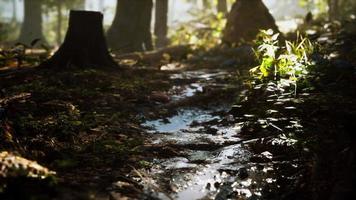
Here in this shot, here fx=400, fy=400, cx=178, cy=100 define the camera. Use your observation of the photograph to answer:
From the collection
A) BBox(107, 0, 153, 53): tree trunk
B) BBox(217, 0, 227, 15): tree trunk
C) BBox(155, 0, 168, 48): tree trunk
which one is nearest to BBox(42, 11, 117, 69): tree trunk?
BBox(107, 0, 153, 53): tree trunk

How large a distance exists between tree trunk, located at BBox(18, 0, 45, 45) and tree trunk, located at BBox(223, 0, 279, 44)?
57.5 ft

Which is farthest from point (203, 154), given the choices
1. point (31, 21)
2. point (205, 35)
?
point (31, 21)

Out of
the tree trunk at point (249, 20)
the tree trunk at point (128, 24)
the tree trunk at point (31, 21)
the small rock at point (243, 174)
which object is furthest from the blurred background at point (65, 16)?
the small rock at point (243, 174)

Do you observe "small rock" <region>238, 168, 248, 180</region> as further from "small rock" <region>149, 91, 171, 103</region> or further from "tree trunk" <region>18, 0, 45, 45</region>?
"tree trunk" <region>18, 0, 45, 45</region>

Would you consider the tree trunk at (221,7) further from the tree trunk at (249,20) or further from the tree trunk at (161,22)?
the tree trunk at (249,20)

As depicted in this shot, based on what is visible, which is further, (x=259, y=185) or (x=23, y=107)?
(x=23, y=107)

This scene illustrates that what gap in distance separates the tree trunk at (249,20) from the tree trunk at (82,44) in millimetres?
5205

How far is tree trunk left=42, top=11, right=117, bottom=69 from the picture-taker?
28.1ft

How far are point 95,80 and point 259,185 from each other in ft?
15.3

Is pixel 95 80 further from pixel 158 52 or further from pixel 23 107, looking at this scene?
pixel 158 52

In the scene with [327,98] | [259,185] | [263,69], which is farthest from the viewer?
[263,69]

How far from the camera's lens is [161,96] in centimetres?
708

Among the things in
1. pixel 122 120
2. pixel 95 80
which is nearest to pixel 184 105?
pixel 122 120

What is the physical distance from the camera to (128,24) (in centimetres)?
1474
